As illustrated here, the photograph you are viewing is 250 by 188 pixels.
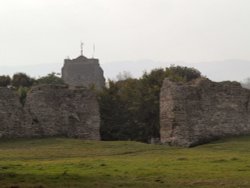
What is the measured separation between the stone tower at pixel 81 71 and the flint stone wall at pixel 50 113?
55239 millimetres

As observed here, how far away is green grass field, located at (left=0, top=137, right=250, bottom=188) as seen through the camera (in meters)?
15.1

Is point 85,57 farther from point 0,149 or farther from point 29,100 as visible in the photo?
point 0,149

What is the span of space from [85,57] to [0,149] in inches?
2746

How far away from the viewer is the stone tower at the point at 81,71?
3649 inches

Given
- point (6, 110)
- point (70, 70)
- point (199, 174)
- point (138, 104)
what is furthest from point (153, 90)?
point (70, 70)

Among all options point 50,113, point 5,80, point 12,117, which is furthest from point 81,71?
point 12,117

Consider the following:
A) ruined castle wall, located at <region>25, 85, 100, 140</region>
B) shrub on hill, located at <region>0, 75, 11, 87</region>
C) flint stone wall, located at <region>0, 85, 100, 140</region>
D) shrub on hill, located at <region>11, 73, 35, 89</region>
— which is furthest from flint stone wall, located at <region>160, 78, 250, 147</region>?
shrub on hill, located at <region>11, 73, 35, 89</region>

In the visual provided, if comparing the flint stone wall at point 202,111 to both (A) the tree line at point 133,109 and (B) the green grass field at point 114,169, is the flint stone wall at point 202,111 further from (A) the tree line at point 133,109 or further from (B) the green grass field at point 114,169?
(A) the tree line at point 133,109

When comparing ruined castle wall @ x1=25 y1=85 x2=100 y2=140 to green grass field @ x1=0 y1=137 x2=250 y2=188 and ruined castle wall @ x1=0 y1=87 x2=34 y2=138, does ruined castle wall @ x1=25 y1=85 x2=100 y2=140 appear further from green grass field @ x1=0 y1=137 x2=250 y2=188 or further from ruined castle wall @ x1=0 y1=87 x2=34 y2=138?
green grass field @ x1=0 y1=137 x2=250 y2=188

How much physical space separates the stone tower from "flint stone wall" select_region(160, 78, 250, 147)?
5651cm

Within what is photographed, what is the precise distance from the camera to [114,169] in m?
18.7

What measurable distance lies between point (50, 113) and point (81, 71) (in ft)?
194

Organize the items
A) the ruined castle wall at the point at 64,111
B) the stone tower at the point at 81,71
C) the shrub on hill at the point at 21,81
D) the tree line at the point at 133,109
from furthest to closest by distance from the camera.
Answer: the stone tower at the point at 81,71 → the shrub on hill at the point at 21,81 → the tree line at the point at 133,109 → the ruined castle wall at the point at 64,111

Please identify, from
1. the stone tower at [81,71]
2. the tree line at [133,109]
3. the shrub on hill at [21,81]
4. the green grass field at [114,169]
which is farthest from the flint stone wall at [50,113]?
the stone tower at [81,71]
